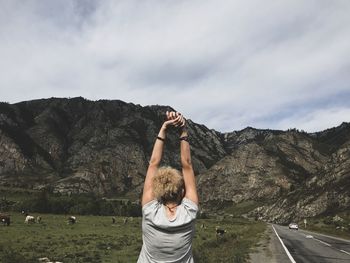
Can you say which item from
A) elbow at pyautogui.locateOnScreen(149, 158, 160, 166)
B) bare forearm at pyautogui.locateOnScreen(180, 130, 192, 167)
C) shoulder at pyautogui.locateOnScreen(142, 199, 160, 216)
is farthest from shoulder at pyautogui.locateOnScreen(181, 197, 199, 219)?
elbow at pyautogui.locateOnScreen(149, 158, 160, 166)

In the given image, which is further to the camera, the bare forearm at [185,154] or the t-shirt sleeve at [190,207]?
the bare forearm at [185,154]

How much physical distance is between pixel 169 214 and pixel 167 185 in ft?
1.01

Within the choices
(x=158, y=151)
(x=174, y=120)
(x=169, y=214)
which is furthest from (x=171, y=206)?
(x=174, y=120)

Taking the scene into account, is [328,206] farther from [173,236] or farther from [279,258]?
[173,236]

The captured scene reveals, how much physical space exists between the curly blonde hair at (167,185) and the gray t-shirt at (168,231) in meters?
0.08

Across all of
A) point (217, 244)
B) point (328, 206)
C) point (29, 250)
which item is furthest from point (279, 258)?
point (328, 206)

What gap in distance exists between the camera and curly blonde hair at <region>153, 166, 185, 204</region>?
4945 mm

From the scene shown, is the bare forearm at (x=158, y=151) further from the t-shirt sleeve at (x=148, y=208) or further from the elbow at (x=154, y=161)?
the t-shirt sleeve at (x=148, y=208)

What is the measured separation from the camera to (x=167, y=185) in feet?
16.2

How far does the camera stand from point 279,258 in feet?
84.5

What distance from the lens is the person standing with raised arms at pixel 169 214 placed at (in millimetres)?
4945

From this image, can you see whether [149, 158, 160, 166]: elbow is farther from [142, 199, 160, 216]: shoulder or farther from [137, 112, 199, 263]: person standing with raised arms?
[142, 199, 160, 216]: shoulder

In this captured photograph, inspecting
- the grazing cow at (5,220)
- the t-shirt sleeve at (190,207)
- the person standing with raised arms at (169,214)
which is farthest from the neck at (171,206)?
the grazing cow at (5,220)

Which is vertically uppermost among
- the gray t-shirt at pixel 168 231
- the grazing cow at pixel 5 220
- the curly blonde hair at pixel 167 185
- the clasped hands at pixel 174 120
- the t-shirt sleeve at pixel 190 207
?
the grazing cow at pixel 5 220
